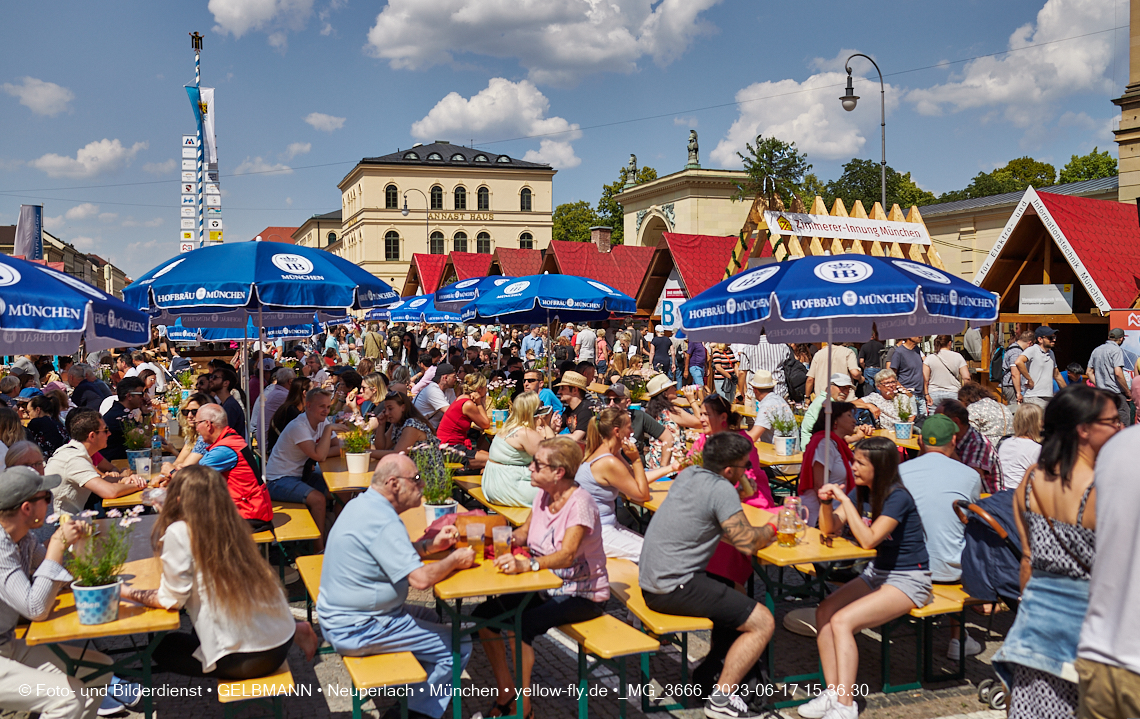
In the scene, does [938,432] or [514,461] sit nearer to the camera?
[938,432]

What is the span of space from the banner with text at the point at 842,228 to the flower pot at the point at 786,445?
10.9 m

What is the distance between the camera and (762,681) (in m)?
4.66

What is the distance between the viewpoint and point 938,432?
5.29 m

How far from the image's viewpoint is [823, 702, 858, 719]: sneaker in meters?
4.36

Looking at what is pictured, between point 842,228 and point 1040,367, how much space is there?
783 centimetres

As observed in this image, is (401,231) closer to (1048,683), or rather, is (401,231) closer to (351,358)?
(351,358)

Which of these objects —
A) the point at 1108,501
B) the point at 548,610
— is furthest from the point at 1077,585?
the point at 548,610

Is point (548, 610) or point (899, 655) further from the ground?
point (548, 610)

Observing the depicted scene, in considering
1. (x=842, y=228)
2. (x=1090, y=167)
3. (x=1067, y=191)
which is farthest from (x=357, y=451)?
(x=1090, y=167)

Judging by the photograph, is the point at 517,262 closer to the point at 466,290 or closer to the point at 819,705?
the point at 466,290

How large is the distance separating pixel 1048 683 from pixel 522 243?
82431 mm

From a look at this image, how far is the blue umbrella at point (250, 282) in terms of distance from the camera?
20.3 ft

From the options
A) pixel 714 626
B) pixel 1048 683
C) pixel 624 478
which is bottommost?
pixel 714 626

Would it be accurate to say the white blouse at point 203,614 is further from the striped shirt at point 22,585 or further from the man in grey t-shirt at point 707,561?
the man in grey t-shirt at point 707,561
